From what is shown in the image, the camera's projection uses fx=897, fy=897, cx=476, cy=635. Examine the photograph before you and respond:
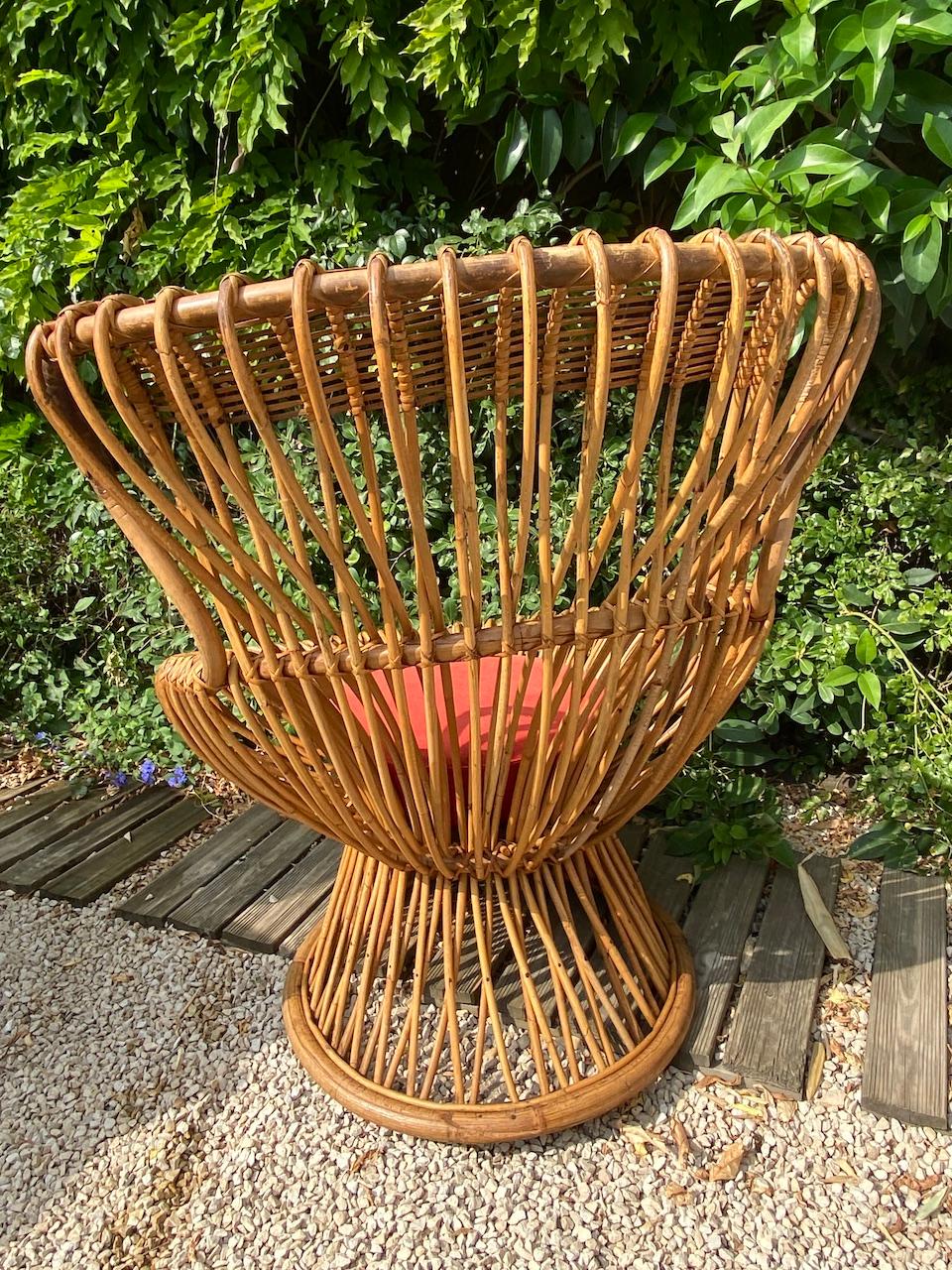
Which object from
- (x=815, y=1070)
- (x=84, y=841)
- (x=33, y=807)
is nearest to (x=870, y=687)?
(x=815, y=1070)

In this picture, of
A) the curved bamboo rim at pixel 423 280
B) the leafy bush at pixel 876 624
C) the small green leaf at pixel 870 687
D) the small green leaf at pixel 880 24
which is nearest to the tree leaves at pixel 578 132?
the small green leaf at pixel 880 24

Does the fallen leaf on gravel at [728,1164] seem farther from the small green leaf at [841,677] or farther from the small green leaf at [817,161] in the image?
the small green leaf at [817,161]

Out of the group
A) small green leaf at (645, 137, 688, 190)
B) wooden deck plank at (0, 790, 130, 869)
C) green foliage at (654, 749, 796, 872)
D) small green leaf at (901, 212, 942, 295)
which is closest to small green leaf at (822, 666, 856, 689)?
green foliage at (654, 749, 796, 872)

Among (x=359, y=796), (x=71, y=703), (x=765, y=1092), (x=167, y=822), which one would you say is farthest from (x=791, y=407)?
(x=71, y=703)

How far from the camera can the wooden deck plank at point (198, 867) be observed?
6.33 ft

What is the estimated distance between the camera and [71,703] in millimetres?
2686

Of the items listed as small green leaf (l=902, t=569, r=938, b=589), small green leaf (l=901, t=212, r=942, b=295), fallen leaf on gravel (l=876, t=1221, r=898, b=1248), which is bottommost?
fallen leaf on gravel (l=876, t=1221, r=898, b=1248)

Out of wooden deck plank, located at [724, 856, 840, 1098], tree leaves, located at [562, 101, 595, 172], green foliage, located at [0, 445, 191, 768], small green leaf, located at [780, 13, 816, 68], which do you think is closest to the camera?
wooden deck plank, located at [724, 856, 840, 1098]

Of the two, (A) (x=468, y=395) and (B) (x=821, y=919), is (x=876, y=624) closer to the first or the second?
(B) (x=821, y=919)

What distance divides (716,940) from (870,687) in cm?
72

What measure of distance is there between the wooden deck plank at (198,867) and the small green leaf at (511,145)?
1.69 meters

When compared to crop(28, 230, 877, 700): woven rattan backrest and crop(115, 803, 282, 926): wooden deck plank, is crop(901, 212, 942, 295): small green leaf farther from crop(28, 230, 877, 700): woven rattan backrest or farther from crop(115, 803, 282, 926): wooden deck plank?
crop(115, 803, 282, 926): wooden deck plank

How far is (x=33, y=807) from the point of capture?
2.41 meters

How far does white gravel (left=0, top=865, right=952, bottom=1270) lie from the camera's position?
1186mm
